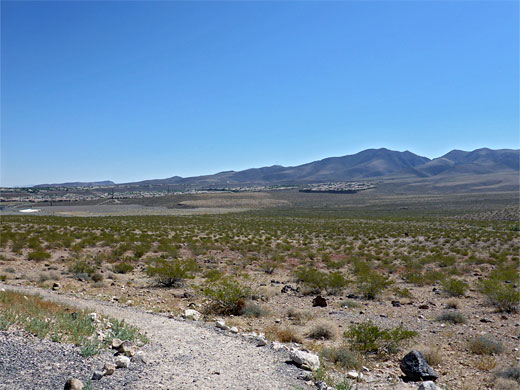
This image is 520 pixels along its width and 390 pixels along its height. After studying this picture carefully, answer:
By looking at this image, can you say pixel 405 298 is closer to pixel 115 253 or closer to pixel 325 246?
pixel 325 246

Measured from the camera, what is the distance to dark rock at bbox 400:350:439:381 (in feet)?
22.9

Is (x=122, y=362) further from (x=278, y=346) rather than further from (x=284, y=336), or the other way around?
(x=284, y=336)

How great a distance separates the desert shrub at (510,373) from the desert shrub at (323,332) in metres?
3.54

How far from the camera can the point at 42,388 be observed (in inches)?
197

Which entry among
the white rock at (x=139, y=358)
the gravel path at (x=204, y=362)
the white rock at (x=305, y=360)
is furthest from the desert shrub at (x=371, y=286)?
the white rock at (x=139, y=358)

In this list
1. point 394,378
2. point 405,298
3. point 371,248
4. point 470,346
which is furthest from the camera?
point 371,248

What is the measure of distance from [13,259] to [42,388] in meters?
17.5

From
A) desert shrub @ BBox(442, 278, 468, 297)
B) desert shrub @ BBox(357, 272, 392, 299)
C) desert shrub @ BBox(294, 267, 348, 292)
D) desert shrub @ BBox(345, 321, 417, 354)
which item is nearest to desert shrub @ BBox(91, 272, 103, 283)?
desert shrub @ BBox(294, 267, 348, 292)

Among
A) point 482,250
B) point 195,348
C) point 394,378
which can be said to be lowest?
point 482,250

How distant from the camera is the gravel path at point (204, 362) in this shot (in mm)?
5785

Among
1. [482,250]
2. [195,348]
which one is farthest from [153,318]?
[482,250]

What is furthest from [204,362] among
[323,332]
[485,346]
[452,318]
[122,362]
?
[452,318]

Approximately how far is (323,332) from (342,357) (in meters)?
1.82

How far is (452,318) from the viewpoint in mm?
10836
